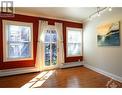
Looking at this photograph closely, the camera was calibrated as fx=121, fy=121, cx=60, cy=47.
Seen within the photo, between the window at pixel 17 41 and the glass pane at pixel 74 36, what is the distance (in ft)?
7.42

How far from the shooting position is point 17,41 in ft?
17.0

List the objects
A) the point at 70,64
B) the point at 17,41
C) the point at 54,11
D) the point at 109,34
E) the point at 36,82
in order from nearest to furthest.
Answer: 1. the point at 36,82
2. the point at 109,34
3. the point at 54,11
4. the point at 17,41
5. the point at 70,64

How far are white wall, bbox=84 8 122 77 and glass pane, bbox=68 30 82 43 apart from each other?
0.43 meters

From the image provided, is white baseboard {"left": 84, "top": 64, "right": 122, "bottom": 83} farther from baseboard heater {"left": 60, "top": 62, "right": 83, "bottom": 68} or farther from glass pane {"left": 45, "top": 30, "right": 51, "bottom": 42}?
glass pane {"left": 45, "top": 30, "right": 51, "bottom": 42}

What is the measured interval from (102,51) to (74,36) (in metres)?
2.21

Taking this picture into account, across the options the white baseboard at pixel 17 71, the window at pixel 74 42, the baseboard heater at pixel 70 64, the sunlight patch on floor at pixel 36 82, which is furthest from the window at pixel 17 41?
the window at pixel 74 42

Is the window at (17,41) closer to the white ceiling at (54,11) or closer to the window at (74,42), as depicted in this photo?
the white ceiling at (54,11)

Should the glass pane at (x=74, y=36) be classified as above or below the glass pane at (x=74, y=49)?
above

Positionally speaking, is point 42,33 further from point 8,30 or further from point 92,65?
point 92,65

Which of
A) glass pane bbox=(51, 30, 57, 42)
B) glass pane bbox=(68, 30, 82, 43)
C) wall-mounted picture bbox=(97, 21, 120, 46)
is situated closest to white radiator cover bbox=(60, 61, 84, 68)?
glass pane bbox=(68, 30, 82, 43)

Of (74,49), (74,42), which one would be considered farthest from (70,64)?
(74,42)

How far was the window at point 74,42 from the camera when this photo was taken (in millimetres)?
6702

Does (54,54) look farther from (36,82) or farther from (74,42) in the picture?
(36,82)

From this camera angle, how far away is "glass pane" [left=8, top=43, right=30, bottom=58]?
5.05 meters
